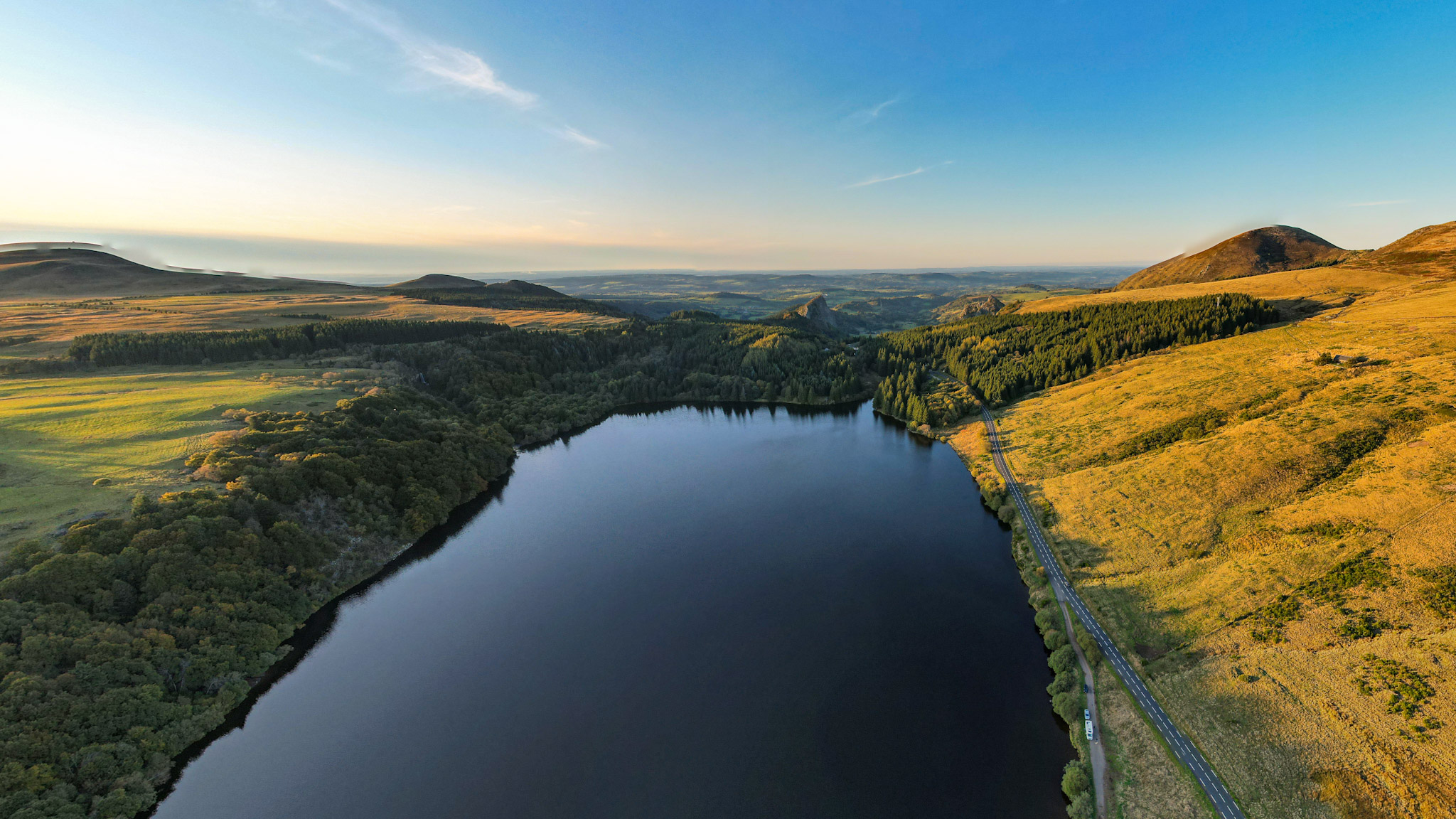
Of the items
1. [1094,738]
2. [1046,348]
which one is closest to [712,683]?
[1094,738]

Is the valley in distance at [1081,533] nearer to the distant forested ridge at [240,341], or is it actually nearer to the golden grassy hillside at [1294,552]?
the golden grassy hillside at [1294,552]

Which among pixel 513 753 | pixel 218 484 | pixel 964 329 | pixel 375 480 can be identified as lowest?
pixel 513 753

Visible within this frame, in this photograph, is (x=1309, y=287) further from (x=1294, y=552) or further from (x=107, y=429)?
(x=107, y=429)

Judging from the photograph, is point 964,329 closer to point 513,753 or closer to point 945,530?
point 945,530

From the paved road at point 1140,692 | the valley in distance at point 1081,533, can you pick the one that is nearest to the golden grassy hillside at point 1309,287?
the valley in distance at point 1081,533

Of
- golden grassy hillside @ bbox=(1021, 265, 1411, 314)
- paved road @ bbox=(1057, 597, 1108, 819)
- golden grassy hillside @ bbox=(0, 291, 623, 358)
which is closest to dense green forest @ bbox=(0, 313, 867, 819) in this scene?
golden grassy hillside @ bbox=(0, 291, 623, 358)

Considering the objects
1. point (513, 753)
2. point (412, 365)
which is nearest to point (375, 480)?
point (513, 753)
